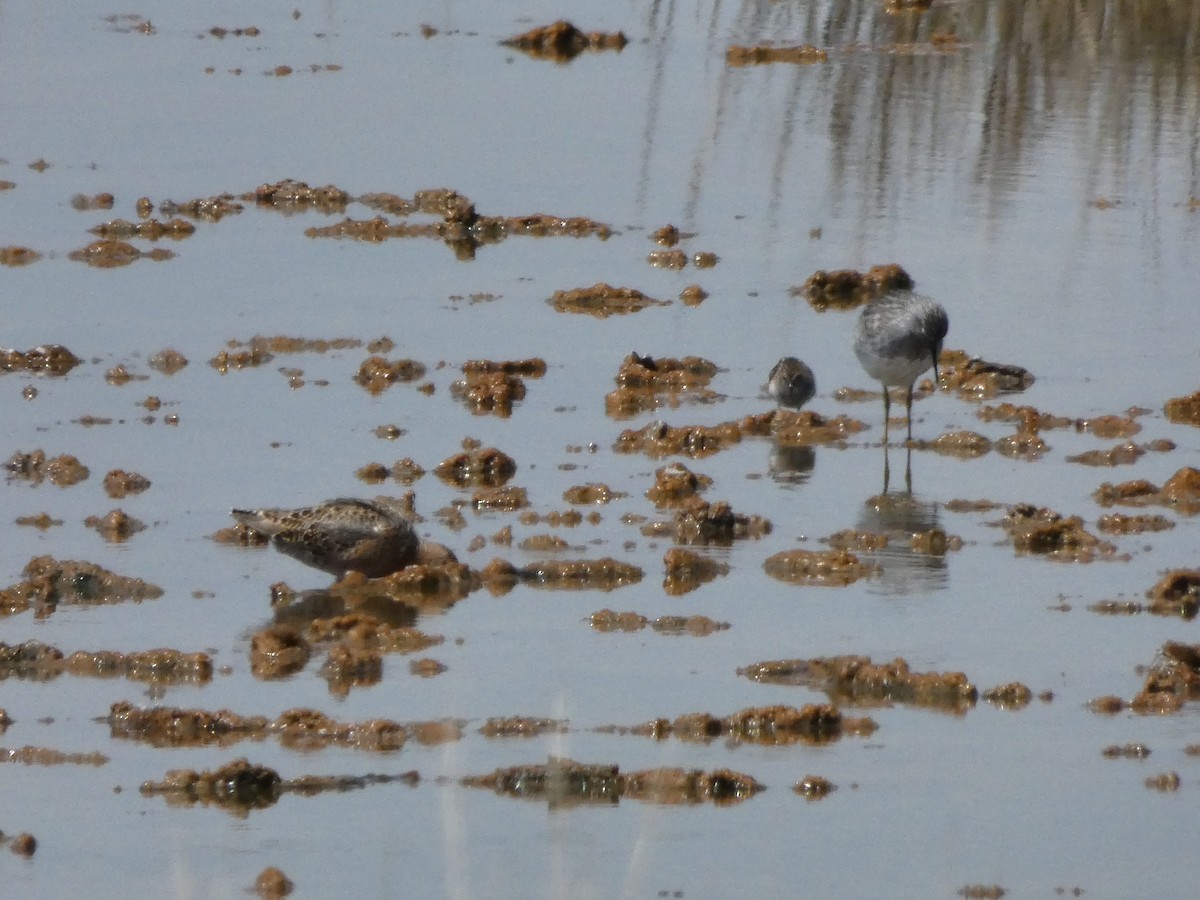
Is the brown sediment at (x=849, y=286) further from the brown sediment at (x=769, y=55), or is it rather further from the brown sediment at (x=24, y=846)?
the brown sediment at (x=769, y=55)

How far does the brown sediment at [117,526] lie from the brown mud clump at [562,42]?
16.1 meters

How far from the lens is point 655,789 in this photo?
7.86 meters

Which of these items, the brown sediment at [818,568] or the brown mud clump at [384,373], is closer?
the brown sediment at [818,568]

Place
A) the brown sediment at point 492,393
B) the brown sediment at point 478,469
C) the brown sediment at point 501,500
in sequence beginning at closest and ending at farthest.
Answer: the brown sediment at point 501,500 → the brown sediment at point 478,469 → the brown sediment at point 492,393

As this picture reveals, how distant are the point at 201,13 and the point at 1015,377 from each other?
18.0 metres

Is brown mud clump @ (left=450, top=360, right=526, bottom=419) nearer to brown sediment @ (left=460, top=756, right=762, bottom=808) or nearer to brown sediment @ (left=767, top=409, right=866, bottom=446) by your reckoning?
brown sediment @ (left=767, top=409, right=866, bottom=446)

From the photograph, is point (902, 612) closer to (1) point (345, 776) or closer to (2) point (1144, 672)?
(2) point (1144, 672)

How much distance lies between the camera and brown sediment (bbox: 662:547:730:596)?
34.7 ft

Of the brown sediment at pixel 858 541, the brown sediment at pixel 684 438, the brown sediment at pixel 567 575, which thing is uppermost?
the brown sediment at pixel 684 438

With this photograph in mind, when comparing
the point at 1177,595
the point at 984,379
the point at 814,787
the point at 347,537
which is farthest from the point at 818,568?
the point at 984,379

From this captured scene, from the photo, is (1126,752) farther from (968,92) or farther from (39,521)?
(968,92)

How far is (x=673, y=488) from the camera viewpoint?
1182 centimetres

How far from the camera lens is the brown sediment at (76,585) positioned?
10.2 meters

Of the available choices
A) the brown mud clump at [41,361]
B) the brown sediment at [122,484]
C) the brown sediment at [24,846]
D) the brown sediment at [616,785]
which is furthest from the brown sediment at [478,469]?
the brown sediment at [24,846]
